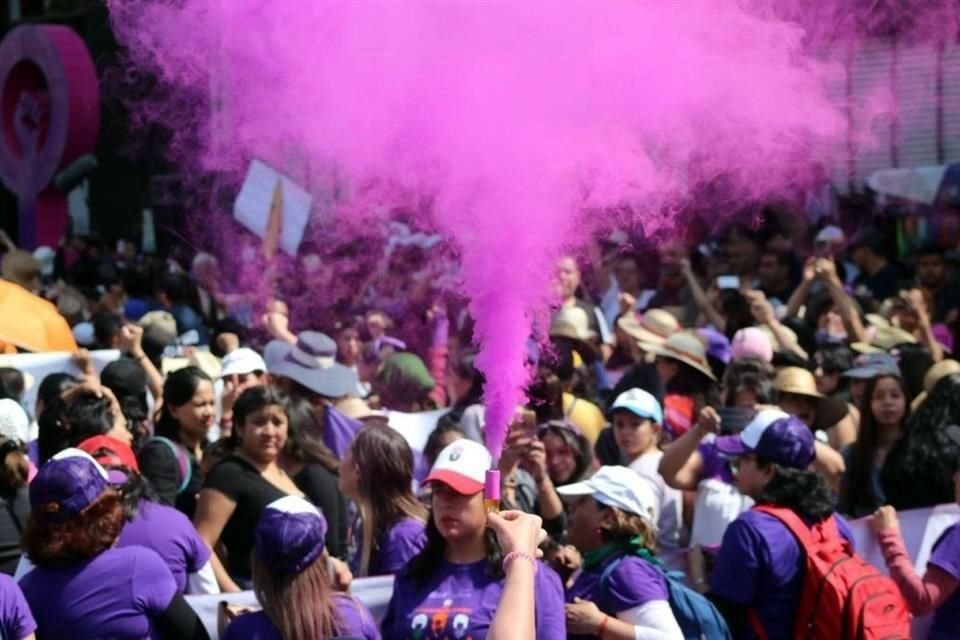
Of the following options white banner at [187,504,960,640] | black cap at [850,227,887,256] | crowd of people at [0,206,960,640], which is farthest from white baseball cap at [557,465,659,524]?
black cap at [850,227,887,256]

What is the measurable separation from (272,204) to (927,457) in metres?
5.37

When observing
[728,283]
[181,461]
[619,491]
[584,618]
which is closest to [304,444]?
[181,461]

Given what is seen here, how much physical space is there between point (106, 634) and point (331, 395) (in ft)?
10.8

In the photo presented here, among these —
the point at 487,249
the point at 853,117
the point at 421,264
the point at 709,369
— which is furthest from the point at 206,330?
the point at 487,249

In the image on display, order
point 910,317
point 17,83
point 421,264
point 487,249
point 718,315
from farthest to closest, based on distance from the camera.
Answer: point 17,83, point 421,264, point 718,315, point 910,317, point 487,249

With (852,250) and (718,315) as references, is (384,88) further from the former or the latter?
(852,250)

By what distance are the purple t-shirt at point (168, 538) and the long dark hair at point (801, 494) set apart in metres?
1.88

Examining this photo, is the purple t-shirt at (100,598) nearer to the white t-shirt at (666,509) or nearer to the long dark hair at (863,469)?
the white t-shirt at (666,509)

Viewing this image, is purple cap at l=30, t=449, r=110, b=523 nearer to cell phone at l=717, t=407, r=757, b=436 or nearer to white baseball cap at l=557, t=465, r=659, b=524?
white baseball cap at l=557, t=465, r=659, b=524

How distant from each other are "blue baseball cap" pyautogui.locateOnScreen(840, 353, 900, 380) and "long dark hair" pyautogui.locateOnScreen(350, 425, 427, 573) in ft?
8.72

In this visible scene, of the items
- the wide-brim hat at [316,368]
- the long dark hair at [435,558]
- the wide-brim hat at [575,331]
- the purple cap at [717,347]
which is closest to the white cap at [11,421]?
the long dark hair at [435,558]

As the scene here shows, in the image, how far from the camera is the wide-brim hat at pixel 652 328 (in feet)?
29.8

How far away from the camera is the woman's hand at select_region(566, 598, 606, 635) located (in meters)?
5.34

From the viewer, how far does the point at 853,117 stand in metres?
8.35
